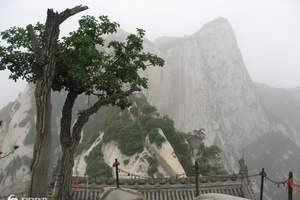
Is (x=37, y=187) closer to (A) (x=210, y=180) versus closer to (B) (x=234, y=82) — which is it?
(A) (x=210, y=180)

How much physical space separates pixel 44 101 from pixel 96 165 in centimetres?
4018

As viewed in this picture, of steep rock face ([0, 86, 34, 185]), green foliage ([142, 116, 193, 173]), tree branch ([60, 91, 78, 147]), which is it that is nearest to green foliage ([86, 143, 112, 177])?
green foliage ([142, 116, 193, 173])

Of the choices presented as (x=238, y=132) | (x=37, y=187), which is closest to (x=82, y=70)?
(x=37, y=187)

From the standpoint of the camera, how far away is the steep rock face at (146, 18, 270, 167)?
116 meters

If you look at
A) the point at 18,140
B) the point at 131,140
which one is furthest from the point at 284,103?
the point at 131,140

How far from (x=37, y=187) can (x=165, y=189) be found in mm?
13130

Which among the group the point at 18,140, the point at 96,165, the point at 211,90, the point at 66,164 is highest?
the point at 211,90

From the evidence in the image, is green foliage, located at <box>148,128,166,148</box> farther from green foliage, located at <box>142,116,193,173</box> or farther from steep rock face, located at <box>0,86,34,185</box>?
steep rock face, located at <box>0,86,34,185</box>

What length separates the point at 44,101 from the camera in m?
10.9

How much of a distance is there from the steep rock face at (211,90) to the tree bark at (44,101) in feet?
330

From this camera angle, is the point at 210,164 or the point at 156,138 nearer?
the point at 156,138

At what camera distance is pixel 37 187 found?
10766mm

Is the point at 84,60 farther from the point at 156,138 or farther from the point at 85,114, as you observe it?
the point at 156,138

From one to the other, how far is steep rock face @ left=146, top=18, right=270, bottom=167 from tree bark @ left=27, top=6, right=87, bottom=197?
10046 centimetres
